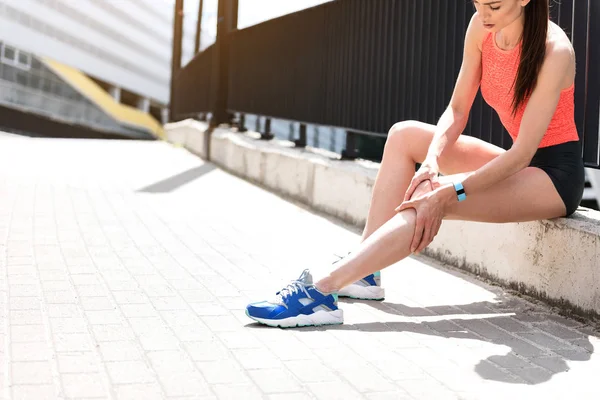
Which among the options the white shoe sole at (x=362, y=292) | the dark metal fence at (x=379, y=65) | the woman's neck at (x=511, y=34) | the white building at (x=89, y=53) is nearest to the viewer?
the woman's neck at (x=511, y=34)

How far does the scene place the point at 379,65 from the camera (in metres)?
6.99

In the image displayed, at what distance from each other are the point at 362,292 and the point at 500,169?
3.04ft

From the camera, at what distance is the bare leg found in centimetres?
368

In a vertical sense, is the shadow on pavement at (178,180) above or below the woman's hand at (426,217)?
below

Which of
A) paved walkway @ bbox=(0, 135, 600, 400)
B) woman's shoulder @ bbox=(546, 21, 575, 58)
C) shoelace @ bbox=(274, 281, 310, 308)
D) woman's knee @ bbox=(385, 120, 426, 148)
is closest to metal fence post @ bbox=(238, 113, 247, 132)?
paved walkway @ bbox=(0, 135, 600, 400)

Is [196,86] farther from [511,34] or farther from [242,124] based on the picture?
[511,34]

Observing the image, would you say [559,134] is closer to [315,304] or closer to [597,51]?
[597,51]

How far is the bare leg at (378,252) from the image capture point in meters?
3.68

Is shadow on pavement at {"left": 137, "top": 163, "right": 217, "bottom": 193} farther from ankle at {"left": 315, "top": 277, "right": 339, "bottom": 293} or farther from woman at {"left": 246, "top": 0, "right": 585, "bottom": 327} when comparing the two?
ankle at {"left": 315, "top": 277, "right": 339, "bottom": 293}

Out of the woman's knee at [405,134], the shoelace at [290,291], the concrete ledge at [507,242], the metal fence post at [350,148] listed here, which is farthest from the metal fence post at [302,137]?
the shoelace at [290,291]

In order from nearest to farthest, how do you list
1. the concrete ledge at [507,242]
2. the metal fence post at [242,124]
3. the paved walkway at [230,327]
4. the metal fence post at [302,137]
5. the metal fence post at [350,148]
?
1. the paved walkway at [230,327]
2. the concrete ledge at [507,242]
3. the metal fence post at [350,148]
4. the metal fence post at [302,137]
5. the metal fence post at [242,124]

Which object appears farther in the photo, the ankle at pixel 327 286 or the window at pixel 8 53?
the window at pixel 8 53

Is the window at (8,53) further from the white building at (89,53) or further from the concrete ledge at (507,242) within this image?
the concrete ledge at (507,242)

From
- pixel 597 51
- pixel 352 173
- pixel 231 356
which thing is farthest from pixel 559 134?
pixel 352 173
